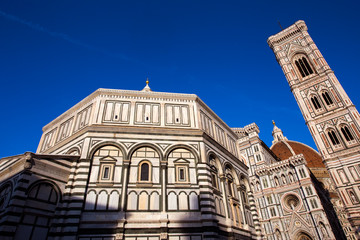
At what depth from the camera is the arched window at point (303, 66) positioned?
4211 centimetres

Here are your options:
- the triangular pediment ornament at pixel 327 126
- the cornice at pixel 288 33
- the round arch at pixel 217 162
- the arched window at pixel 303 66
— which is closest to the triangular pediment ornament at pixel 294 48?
the arched window at pixel 303 66

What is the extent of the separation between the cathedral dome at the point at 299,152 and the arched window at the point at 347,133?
33.5m

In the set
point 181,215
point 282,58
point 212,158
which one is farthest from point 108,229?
point 282,58

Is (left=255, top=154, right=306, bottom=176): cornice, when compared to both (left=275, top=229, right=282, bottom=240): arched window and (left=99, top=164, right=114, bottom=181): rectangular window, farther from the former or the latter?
(left=99, top=164, right=114, bottom=181): rectangular window

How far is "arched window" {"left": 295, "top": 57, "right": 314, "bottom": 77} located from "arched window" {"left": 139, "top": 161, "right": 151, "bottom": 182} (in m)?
39.7

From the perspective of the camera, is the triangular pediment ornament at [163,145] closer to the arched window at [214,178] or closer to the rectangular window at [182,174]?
the rectangular window at [182,174]

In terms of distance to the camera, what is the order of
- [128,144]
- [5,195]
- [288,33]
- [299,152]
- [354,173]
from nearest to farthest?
[5,195] → [128,144] → [354,173] → [288,33] → [299,152]

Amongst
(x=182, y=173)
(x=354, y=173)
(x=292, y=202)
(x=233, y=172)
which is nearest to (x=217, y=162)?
(x=233, y=172)

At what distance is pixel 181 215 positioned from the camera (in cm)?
1186

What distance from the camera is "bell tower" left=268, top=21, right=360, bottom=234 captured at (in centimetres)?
2998

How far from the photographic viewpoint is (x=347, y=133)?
33.1m

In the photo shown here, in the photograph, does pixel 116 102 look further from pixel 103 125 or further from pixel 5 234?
pixel 5 234

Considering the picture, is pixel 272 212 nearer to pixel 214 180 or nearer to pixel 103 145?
pixel 214 180

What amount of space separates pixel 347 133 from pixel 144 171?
33.0 metres
